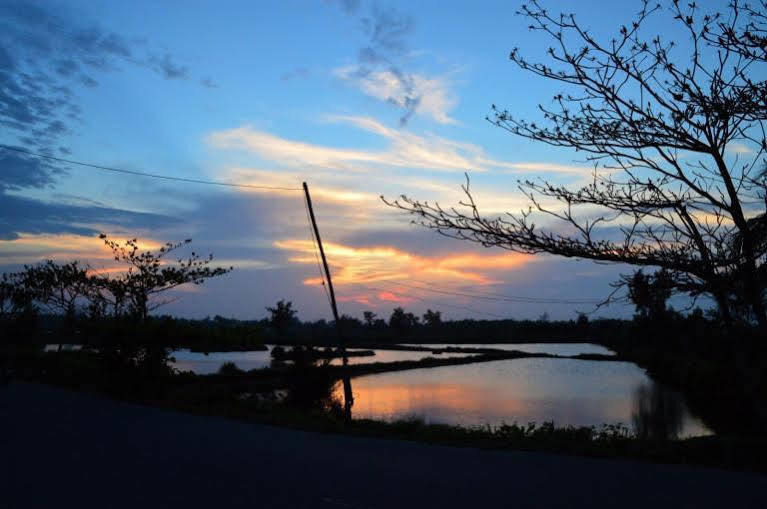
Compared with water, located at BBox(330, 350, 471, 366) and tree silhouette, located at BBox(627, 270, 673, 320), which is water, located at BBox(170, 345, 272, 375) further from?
tree silhouette, located at BBox(627, 270, 673, 320)

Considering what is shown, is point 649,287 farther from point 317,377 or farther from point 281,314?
point 281,314

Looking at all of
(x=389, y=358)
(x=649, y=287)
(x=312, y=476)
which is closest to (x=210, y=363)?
(x=389, y=358)

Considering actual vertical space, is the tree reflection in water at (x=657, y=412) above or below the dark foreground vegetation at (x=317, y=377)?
below

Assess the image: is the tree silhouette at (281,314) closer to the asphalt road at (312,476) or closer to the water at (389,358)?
the water at (389,358)

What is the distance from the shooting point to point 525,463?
904cm

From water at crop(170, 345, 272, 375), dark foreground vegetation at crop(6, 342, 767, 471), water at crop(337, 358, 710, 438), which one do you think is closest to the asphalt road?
dark foreground vegetation at crop(6, 342, 767, 471)

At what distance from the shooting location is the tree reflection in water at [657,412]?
1877 cm

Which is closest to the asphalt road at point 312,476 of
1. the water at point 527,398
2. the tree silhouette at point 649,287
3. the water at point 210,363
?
the tree silhouette at point 649,287

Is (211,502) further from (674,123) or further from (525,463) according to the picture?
(674,123)

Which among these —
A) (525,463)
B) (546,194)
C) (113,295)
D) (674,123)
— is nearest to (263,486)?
(525,463)

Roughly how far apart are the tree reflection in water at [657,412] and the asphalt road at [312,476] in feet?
24.1

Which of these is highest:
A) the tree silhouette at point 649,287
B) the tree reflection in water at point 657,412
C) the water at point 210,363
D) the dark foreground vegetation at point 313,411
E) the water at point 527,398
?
the tree silhouette at point 649,287

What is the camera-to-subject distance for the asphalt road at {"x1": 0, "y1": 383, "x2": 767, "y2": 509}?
684 centimetres

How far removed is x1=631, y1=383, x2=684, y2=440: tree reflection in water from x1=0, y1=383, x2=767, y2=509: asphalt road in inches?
289
